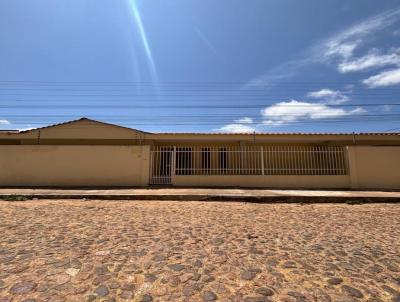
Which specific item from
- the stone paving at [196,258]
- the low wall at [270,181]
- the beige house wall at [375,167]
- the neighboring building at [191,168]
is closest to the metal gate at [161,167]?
the neighboring building at [191,168]

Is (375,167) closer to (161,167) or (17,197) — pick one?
(161,167)

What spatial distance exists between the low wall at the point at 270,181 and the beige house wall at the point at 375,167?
0.62 meters

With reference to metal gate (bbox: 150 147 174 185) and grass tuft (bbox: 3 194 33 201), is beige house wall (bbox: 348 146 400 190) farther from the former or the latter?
grass tuft (bbox: 3 194 33 201)

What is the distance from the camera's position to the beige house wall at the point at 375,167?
1180 cm

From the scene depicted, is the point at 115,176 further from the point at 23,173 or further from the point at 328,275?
the point at 328,275

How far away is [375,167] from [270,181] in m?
4.62

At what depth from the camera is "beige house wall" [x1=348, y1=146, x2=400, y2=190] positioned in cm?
1180

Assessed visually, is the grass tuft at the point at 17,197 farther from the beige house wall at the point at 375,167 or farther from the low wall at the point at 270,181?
the beige house wall at the point at 375,167

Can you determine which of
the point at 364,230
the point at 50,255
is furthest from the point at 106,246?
the point at 364,230

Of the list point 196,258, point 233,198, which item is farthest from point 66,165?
point 196,258

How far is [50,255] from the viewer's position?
133 inches

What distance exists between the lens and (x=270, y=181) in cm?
1199

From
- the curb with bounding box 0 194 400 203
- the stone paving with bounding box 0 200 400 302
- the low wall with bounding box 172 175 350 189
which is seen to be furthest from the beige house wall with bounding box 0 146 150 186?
the stone paving with bounding box 0 200 400 302

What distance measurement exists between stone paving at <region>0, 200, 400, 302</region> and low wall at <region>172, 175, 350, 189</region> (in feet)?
19.3
